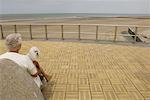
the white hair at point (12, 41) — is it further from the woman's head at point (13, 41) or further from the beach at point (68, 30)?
the beach at point (68, 30)

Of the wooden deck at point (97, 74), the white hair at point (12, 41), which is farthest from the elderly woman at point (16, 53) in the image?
the wooden deck at point (97, 74)

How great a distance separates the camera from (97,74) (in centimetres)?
525

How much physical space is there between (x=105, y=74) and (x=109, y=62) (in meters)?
1.22

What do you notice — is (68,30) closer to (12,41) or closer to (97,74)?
(97,74)

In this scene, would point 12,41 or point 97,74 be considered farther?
point 97,74

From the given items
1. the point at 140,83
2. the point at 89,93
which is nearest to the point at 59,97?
the point at 89,93

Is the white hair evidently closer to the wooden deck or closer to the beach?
the wooden deck

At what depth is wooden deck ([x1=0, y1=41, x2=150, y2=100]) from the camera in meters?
4.06

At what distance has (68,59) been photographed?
672cm

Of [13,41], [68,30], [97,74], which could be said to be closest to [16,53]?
[13,41]

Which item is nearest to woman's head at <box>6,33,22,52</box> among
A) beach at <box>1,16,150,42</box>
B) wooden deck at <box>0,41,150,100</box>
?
wooden deck at <box>0,41,150,100</box>

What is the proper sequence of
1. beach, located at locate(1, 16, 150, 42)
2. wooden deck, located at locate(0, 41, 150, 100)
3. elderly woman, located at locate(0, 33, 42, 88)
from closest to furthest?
elderly woman, located at locate(0, 33, 42, 88), wooden deck, located at locate(0, 41, 150, 100), beach, located at locate(1, 16, 150, 42)

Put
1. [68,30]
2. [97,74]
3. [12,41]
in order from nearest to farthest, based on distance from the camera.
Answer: [12,41], [97,74], [68,30]

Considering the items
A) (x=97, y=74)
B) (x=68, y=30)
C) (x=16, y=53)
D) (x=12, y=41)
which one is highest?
(x=12, y=41)
